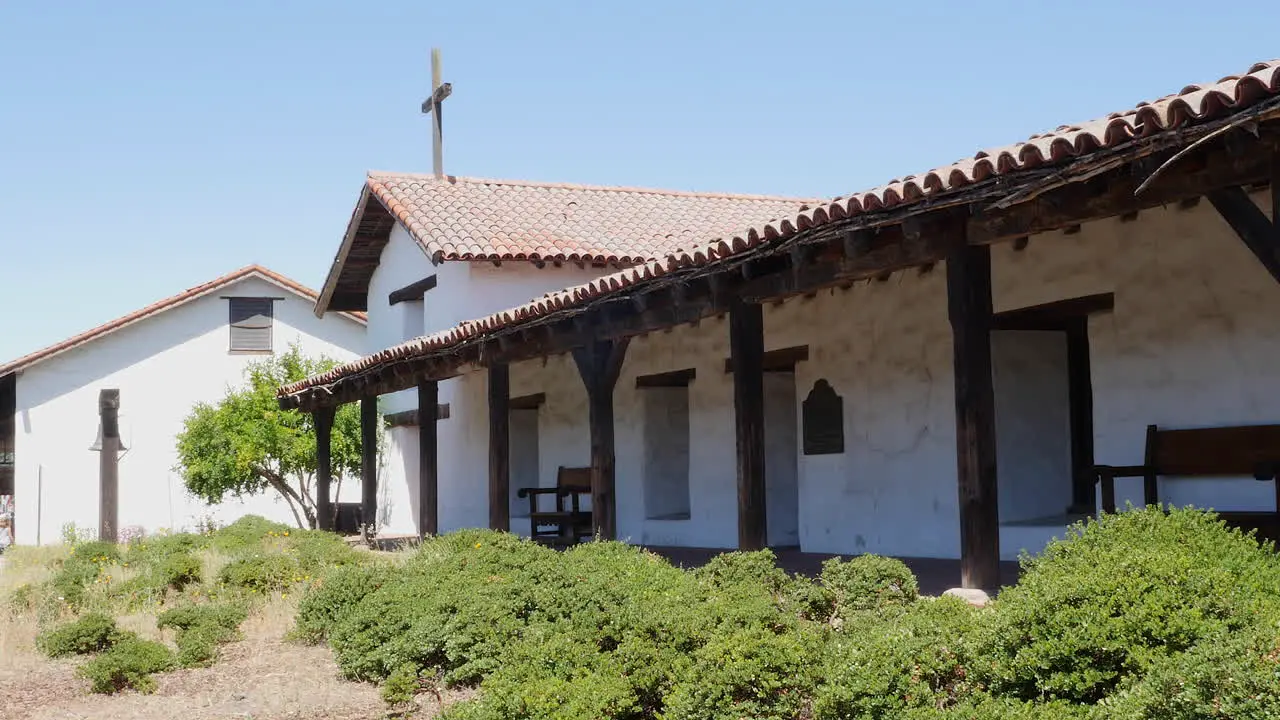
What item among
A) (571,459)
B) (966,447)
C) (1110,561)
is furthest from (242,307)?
(1110,561)

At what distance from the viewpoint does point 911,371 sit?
1157cm

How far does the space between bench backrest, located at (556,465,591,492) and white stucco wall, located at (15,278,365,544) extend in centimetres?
1054

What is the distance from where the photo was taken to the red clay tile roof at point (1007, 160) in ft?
18.0

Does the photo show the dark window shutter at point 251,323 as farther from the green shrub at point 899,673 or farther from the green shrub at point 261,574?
the green shrub at point 899,673

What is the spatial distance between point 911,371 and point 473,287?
8.60 m

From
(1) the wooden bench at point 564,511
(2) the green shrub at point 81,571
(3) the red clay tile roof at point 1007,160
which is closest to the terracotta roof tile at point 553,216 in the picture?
(1) the wooden bench at point 564,511

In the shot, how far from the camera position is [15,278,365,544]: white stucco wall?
86.0 ft

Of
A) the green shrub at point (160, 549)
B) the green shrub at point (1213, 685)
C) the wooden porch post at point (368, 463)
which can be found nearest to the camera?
the green shrub at point (1213, 685)

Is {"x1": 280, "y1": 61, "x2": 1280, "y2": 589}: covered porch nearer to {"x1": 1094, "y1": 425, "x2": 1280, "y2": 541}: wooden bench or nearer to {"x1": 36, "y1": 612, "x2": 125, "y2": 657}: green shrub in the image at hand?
{"x1": 1094, "y1": 425, "x2": 1280, "y2": 541}: wooden bench

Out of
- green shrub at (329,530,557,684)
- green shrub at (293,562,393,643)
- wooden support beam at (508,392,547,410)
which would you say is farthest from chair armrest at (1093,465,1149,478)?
wooden support beam at (508,392,547,410)

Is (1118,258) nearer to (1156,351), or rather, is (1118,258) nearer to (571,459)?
(1156,351)

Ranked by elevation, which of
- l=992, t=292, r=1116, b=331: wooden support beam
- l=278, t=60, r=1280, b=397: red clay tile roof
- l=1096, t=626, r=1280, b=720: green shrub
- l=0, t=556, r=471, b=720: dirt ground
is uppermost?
l=278, t=60, r=1280, b=397: red clay tile roof

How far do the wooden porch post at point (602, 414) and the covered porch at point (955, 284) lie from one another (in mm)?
Answer: 15

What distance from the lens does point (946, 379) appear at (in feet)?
36.7
